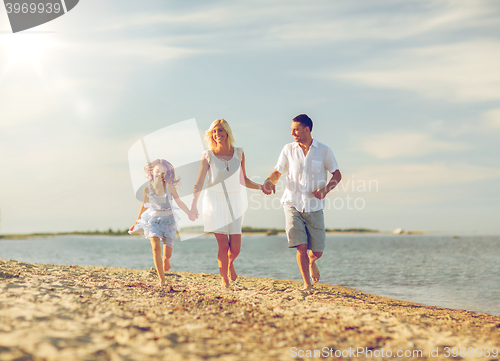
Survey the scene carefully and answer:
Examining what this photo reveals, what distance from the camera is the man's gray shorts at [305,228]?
17.5 feet

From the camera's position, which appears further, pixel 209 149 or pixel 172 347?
pixel 209 149

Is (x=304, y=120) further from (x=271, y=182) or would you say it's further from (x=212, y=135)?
(x=212, y=135)

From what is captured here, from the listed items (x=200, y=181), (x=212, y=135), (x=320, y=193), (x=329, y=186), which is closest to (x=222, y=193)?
(x=200, y=181)

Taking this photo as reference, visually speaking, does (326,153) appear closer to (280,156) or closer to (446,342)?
(280,156)

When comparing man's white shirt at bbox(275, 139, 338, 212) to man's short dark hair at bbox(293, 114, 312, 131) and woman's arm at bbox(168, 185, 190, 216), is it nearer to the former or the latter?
man's short dark hair at bbox(293, 114, 312, 131)

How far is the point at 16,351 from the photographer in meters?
2.07

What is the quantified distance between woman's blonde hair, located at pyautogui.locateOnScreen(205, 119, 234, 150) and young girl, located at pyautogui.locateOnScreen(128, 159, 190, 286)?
2.77 ft

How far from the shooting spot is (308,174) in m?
5.36

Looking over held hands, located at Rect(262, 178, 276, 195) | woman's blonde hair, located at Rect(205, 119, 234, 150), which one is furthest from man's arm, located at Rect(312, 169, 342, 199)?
woman's blonde hair, located at Rect(205, 119, 234, 150)

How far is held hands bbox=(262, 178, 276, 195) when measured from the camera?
220 inches

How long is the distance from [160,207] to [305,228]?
7.19ft

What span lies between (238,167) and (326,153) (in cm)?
129

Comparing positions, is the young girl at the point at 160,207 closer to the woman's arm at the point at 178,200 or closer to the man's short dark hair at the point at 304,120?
the woman's arm at the point at 178,200

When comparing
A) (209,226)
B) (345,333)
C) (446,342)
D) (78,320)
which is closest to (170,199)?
(209,226)
